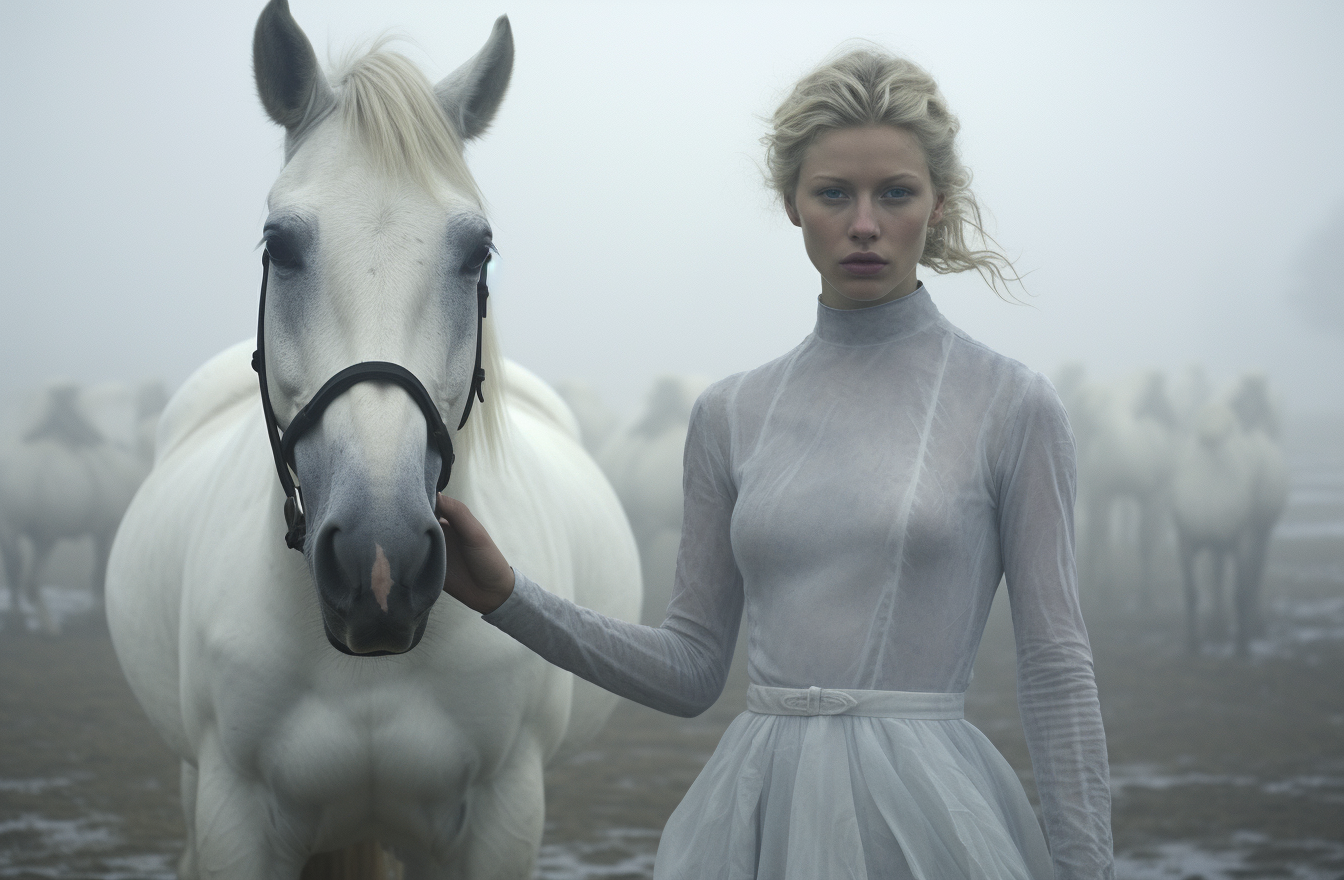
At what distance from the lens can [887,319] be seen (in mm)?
959

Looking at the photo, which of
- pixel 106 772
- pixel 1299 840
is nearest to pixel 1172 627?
pixel 1299 840

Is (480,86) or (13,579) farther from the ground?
(480,86)

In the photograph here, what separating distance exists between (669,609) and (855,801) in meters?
0.29

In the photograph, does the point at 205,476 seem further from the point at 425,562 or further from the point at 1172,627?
the point at 1172,627

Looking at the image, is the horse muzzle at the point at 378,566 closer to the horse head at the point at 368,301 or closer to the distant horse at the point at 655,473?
the horse head at the point at 368,301

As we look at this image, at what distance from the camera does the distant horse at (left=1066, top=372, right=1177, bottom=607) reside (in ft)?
24.6

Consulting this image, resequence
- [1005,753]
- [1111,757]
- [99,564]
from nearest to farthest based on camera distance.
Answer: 1. [1005,753]
2. [1111,757]
3. [99,564]

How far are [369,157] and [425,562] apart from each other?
0.47 m

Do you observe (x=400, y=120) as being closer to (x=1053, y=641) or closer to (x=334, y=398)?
(x=334, y=398)

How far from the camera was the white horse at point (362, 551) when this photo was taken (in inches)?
36.7

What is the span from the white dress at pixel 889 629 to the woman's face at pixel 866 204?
0.21ft

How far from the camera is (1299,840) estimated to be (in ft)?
11.4

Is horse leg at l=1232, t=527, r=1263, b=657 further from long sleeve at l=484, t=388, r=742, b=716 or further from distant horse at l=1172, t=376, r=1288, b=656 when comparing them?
long sleeve at l=484, t=388, r=742, b=716

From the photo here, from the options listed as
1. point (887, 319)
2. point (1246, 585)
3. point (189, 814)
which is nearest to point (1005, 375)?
point (887, 319)
